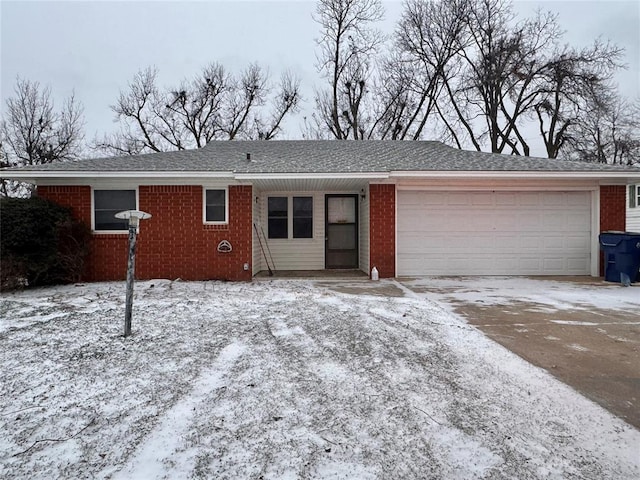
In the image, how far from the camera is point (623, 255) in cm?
848

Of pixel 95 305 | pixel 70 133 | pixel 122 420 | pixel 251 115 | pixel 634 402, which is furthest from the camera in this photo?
pixel 251 115

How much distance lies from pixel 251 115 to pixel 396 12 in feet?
34.8

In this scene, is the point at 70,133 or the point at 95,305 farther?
the point at 70,133

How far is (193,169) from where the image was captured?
8547 millimetres

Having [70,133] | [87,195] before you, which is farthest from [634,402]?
[70,133]

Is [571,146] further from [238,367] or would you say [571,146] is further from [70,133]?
[70,133]

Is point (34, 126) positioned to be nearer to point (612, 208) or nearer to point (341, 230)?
point (341, 230)

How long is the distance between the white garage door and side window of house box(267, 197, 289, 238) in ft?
10.5

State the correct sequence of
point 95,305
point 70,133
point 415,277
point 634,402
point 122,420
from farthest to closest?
point 70,133 < point 415,277 < point 95,305 < point 634,402 < point 122,420

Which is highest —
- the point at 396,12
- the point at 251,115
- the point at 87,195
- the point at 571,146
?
the point at 396,12

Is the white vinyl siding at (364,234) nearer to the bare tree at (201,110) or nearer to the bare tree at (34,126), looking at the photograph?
the bare tree at (201,110)

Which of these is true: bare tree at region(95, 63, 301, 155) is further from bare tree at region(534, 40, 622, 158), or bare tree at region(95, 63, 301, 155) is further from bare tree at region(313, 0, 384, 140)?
bare tree at region(534, 40, 622, 158)

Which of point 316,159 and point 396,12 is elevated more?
point 396,12

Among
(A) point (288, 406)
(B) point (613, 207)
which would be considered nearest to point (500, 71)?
(B) point (613, 207)
